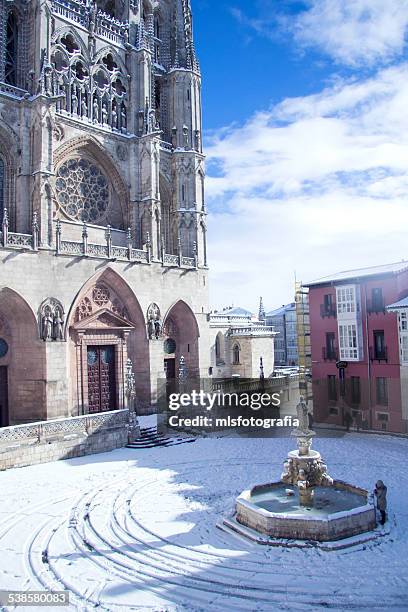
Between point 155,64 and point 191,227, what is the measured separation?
1179cm

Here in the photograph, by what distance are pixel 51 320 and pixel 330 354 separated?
15317 mm

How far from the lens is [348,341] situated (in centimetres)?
2759

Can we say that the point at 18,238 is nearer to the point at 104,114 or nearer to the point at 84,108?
the point at 84,108

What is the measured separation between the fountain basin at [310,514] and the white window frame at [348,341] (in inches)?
534

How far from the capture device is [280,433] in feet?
83.9

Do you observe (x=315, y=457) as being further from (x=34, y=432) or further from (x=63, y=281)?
(x=63, y=281)

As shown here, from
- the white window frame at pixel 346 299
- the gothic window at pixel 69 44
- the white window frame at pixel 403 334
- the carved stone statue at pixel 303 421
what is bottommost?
the carved stone statue at pixel 303 421


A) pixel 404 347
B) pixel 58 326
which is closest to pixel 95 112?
pixel 58 326

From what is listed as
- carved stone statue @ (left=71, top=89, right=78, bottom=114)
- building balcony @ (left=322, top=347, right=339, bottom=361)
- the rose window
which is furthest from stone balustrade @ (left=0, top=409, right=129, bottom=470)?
A: carved stone statue @ (left=71, top=89, right=78, bottom=114)

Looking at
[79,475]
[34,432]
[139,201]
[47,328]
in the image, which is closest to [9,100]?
[139,201]

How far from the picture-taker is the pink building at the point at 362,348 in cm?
2533

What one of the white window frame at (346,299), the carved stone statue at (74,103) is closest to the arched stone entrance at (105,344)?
the carved stone statue at (74,103)

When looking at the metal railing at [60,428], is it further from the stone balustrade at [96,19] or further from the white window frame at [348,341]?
the stone balustrade at [96,19]

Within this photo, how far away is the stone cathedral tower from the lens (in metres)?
24.6
